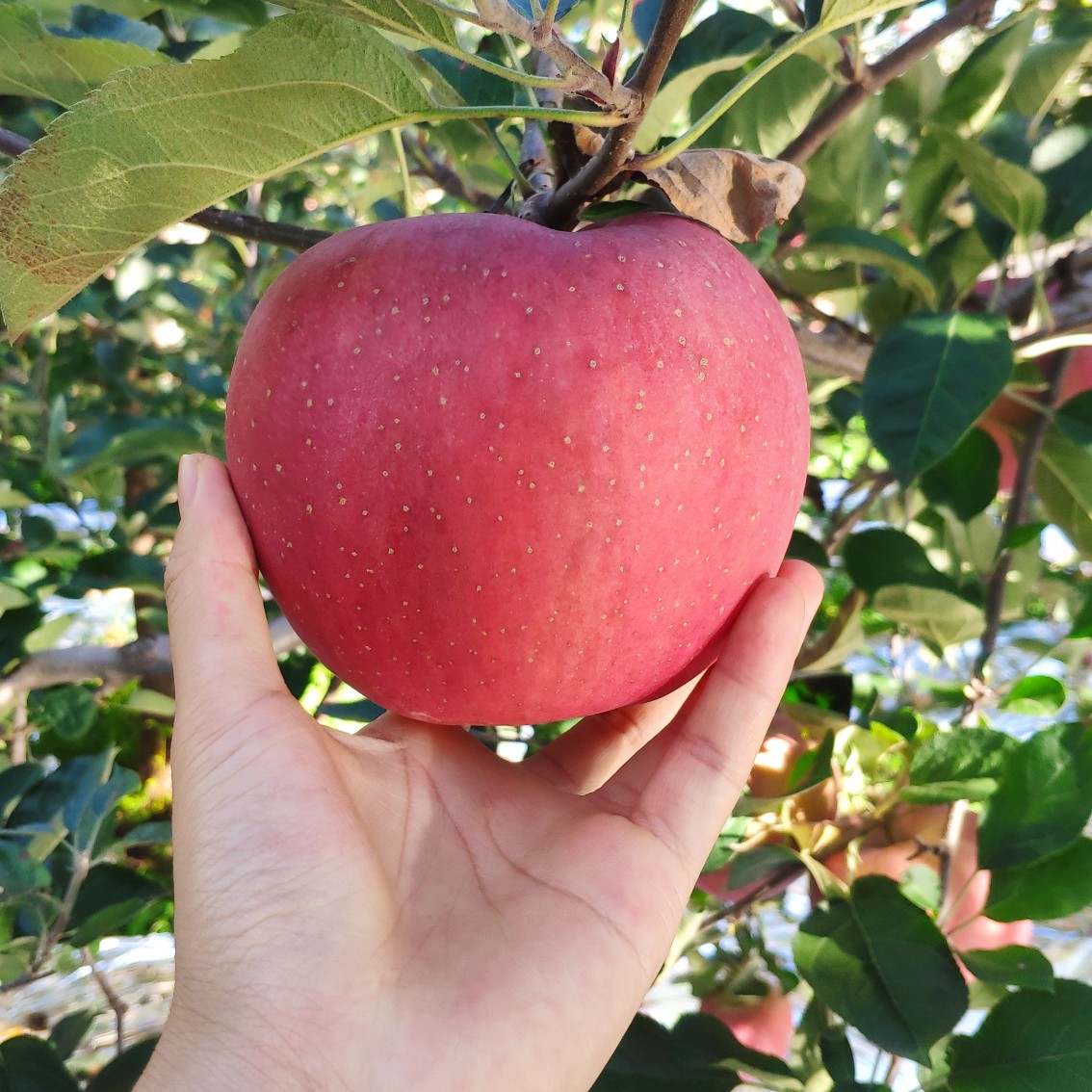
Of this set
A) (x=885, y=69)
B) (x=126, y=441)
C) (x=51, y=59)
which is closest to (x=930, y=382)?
(x=885, y=69)

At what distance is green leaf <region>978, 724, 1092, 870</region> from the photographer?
674mm

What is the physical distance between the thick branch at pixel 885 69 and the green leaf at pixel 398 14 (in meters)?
0.42

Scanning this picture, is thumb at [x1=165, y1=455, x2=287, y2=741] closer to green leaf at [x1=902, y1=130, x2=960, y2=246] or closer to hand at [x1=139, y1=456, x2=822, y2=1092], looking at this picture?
hand at [x1=139, y1=456, x2=822, y2=1092]

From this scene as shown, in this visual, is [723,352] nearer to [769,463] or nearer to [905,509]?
[769,463]

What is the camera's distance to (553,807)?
614 millimetres

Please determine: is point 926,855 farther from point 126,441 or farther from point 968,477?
point 126,441

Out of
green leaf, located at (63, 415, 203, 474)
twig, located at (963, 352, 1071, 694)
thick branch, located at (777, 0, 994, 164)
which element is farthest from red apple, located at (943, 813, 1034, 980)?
green leaf, located at (63, 415, 203, 474)

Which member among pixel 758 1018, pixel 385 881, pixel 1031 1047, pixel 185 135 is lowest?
pixel 758 1018

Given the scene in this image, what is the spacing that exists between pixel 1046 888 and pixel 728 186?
1.87ft

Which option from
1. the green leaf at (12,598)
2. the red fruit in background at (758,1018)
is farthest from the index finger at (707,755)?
the green leaf at (12,598)

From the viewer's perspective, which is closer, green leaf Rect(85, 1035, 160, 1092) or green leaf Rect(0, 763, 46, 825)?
green leaf Rect(85, 1035, 160, 1092)

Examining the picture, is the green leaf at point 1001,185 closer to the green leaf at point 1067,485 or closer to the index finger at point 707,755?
the green leaf at point 1067,485

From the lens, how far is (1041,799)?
0.69 m

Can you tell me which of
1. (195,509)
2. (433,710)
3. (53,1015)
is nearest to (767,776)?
(433,710)
